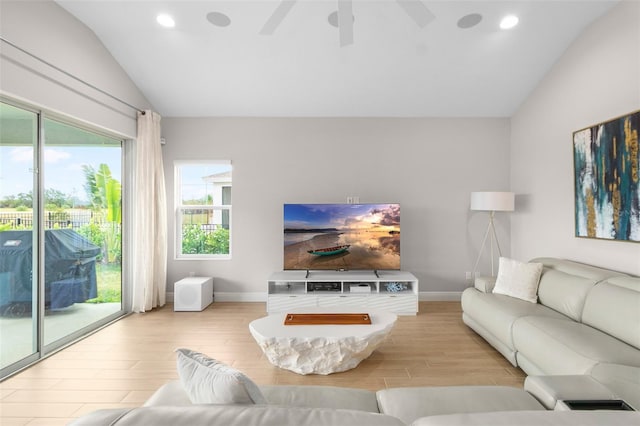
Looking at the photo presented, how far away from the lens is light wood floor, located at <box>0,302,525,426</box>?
7.63ft

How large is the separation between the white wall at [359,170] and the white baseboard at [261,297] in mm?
45

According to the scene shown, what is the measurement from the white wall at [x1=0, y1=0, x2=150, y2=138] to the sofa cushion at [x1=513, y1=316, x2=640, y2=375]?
4.31 meters

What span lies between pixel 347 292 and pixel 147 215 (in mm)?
2729

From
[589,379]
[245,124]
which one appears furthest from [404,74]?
[589,379]

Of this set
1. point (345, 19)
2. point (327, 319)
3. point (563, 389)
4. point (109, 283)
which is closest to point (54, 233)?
point (109, 283)

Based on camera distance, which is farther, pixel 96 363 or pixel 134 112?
pixel 134 112

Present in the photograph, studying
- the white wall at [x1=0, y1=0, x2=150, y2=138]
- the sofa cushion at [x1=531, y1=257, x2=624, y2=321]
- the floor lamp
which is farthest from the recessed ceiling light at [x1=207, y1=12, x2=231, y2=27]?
the sofa cushion at [x1=531, y1=257, x2=624, y2=321]

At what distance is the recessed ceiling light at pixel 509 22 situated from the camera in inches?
127

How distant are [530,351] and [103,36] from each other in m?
4.87

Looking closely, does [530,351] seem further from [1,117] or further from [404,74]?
[1,117]

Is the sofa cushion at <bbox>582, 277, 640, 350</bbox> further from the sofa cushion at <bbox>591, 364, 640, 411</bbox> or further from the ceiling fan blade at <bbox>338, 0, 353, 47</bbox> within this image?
the ceiling fan blade at <bbox>338, 0, 353, 47</bbox>

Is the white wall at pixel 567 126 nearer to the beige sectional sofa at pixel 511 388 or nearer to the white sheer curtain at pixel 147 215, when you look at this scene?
the beige sectional sofa at pixel 511 388

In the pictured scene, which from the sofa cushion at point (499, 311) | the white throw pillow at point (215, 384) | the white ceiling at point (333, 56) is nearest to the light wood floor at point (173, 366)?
the sofa cushion at point (499, 311)

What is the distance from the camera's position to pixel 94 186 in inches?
148
